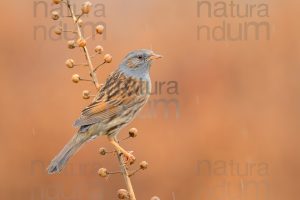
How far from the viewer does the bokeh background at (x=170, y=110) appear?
8.04m

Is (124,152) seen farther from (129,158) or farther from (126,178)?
(126,178)

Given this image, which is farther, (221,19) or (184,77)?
(221,19)

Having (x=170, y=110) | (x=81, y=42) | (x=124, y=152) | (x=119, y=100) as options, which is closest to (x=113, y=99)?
(x=119, y=100)

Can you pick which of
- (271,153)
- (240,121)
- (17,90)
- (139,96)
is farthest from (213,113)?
(139,96)

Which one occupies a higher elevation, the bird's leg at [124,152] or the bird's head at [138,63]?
the bird's head at [138,63]

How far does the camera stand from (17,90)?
838cm

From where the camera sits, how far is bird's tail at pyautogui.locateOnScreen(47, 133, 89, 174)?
171 inches

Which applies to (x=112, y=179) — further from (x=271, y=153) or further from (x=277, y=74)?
(x=277, y=74)

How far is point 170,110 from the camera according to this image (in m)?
8.38

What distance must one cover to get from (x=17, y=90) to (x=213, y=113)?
2.50m

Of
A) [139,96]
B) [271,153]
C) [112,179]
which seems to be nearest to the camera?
[139,96]

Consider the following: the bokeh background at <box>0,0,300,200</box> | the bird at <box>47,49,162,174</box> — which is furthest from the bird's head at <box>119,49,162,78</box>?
the bokeh background at <box>0,0,300,200</box>

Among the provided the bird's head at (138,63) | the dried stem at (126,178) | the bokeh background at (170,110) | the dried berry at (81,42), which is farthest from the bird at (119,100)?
the bokeh background at (170,110)

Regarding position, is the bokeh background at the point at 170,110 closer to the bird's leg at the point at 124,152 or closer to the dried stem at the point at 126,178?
the bird's leg at the point at 124,152
